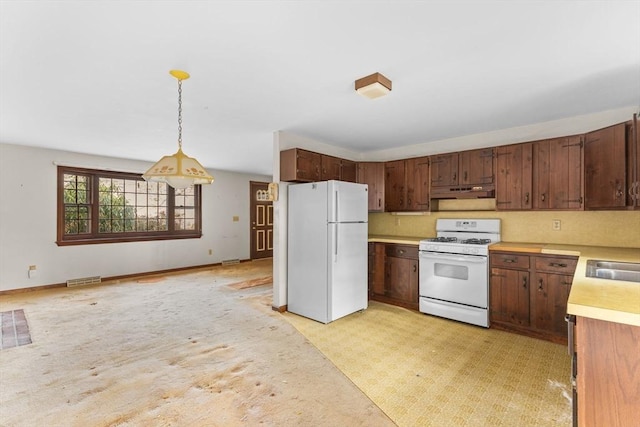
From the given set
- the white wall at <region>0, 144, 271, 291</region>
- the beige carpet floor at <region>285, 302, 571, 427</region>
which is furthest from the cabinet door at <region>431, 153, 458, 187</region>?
the white wall at <region>0, 144, 271, 291</region>

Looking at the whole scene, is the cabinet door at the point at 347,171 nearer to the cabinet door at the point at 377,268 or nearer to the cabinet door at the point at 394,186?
the cabinet door at the point at 394,186

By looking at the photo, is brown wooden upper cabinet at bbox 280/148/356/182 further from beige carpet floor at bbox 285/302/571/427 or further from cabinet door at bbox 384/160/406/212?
beige carpet floor at bbox 285/302/571/427

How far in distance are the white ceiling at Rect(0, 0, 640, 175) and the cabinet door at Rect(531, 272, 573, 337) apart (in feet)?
5.79

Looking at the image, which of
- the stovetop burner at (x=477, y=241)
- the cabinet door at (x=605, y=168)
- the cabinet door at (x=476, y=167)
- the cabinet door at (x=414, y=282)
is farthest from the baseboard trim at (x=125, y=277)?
the cabinet door at (x=605, y=168)

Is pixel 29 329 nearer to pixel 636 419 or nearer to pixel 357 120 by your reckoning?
pixel 357 120

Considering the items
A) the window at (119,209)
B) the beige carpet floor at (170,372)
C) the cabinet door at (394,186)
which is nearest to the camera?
the beige carpet floor at (170,372)

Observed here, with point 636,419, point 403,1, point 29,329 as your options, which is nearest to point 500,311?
point 636,419

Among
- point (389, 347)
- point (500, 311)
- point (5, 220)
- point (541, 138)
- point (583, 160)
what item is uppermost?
point (541, 138)

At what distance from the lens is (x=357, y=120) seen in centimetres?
360

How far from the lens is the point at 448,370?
256 centimetres

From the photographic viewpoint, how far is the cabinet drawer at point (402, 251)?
406 centimetres

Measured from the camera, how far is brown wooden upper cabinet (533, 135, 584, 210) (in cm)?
324

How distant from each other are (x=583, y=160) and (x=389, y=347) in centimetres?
280

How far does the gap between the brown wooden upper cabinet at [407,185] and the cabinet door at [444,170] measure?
97 millimetres
